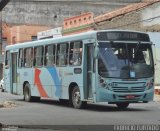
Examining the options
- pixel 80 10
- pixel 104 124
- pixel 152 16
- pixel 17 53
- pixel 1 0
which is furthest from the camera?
pixel 80 10

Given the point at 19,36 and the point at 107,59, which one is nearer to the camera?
the point at 107,59

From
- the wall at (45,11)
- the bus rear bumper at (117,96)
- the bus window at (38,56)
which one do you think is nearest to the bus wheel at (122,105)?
the bus rear bumper at (117,96)

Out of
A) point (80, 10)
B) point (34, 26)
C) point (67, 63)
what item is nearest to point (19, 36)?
point (34, 26)

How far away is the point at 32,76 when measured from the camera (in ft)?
88.0

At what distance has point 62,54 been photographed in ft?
76.8

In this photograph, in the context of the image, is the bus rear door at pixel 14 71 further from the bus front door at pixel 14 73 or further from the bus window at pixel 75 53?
the bus window at pixel 75 53

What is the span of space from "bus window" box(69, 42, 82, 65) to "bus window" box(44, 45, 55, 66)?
1.93 metres

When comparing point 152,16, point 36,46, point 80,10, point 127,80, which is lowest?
point 127,80

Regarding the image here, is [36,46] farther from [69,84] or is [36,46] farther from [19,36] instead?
[19,36]

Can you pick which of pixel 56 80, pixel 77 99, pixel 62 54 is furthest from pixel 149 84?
pixel 56 80

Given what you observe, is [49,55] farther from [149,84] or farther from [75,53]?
[149,84]

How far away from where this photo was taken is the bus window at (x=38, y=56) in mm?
25781

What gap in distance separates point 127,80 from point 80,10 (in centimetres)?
5274

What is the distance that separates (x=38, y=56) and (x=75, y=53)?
4396 millimetres
